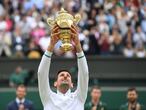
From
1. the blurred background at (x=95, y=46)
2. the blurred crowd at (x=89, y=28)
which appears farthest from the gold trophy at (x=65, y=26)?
the blurred crowd at (x=89, y=28)

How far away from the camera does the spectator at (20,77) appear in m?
17.6

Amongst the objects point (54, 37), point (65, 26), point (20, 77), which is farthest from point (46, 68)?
point (20, 77)

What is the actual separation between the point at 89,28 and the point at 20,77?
3.03 meters

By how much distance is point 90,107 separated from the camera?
13086 millimetres

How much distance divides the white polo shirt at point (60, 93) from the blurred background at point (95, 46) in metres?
9.66

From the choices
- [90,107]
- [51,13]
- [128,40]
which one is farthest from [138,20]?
[90,107]

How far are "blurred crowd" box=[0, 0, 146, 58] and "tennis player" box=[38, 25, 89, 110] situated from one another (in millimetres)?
10614

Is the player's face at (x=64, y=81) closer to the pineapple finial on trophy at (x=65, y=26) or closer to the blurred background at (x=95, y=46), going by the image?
the pineapple finial on trophy at (x=65, y=26)

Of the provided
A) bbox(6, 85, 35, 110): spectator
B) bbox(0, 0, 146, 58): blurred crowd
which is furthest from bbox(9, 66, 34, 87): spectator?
bbox(6, 85, 35, 110): spectator

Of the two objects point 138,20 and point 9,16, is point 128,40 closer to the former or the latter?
point 138,20

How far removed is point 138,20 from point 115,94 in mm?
3901

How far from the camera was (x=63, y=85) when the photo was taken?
8305 millimetres

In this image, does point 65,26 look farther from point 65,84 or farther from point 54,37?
point 65,84

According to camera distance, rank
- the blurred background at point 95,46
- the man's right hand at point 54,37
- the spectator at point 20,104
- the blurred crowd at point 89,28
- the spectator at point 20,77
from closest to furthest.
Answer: the man's right hand at point 54,37 < the spectator at point 20,104 < the spectator at point 20,77 < the blurred background at point 95,46 < the blurred crowd at point 89,28
